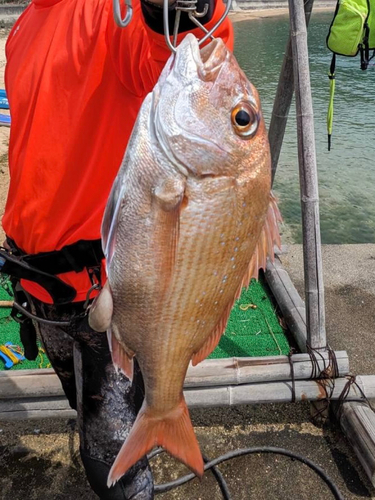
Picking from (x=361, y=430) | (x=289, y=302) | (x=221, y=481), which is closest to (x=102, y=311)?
(x=221, y=481)

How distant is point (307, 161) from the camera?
3488 millimetres

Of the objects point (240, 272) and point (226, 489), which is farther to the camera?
point (226, 489)

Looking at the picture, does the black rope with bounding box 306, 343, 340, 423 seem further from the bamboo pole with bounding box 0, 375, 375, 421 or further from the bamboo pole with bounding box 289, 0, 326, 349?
the bamboo pole with bounding box 289, 0, 326, 349

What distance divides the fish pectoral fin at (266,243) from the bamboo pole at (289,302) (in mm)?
2525

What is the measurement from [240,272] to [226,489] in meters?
2.13

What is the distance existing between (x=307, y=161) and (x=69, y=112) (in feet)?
7.19

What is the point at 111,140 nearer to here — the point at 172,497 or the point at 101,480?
the point at 101,480

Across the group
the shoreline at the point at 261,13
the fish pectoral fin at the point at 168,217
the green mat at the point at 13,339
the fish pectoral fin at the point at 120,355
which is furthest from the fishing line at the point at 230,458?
the shoreline at the point at 261,13

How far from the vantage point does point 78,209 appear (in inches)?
77.2

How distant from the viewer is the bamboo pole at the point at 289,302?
414 centimetres

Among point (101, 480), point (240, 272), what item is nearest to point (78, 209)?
point (240, 272)

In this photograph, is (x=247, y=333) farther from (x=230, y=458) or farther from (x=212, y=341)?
(x=212, y=341)

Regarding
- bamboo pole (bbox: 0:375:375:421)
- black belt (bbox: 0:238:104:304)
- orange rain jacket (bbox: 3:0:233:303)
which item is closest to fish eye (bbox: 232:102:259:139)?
orange rain jacket (bbox: 3:0:233:303)

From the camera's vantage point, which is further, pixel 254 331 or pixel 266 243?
pixel 254 331
